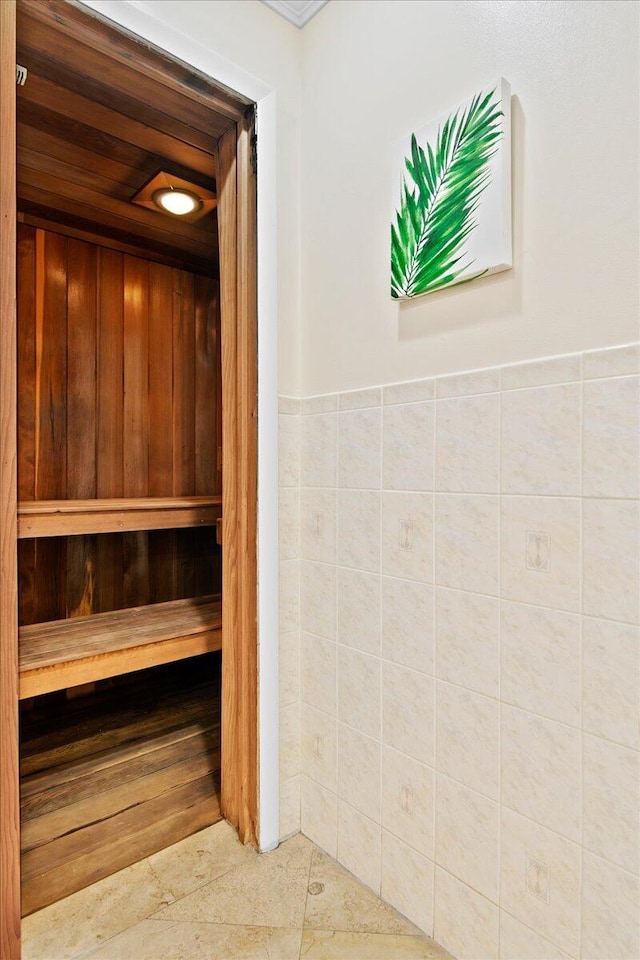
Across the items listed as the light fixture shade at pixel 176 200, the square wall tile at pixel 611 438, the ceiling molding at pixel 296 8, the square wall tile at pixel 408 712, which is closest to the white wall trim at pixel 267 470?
the ceiling molding at pixel 296 8

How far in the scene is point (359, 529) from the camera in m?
1.43

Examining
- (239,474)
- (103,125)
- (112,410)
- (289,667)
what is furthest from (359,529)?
(112,410)

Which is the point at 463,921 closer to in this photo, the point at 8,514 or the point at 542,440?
the point at 542,440

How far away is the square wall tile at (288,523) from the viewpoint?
1.57 metres

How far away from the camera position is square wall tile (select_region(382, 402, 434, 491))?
4.09 ft

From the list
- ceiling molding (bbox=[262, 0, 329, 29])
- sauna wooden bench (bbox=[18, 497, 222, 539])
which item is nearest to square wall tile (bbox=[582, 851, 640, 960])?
sauna wooden bench (bbox=[18, 497, 222, 539])

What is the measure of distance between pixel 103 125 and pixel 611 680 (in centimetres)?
200

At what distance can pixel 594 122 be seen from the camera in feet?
3.15

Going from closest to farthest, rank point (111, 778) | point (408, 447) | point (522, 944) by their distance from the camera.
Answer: point (522, 944) → point (408, 447) → point (111, 778)

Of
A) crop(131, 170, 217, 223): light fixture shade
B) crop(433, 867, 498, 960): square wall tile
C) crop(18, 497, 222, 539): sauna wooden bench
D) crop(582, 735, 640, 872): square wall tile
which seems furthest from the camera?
crop(131, 170, 217, 223): light fixture shade

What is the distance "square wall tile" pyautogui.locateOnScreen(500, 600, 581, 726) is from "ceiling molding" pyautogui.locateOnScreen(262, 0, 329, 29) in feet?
5.68

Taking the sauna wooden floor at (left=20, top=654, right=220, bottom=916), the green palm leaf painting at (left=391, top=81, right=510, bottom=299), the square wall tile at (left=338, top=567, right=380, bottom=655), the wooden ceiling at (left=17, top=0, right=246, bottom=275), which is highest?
the wooden ceiling at (left=17, top=0, right=246, bottom=275)

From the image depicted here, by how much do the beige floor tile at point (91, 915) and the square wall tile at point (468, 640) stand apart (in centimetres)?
98

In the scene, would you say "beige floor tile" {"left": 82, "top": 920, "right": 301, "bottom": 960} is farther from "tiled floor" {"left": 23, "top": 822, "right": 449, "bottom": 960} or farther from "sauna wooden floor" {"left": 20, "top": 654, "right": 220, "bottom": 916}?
"sauna wooden floor" {"left": 20, "top": 654, "right": 220, "bottom": 916}
